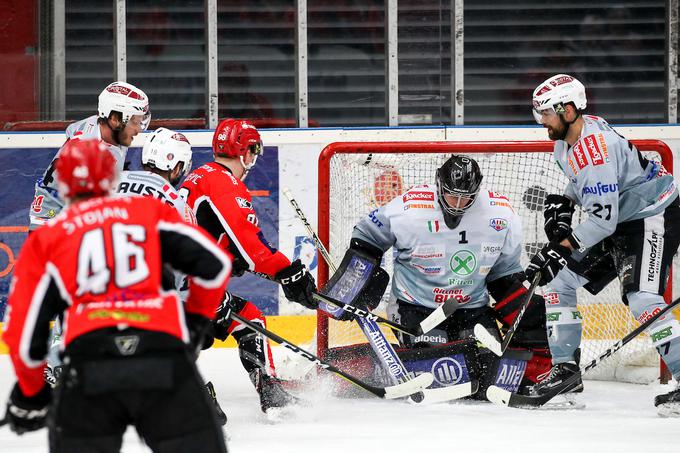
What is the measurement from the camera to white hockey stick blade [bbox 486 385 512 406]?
364 cm

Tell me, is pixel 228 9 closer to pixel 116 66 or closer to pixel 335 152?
pixel 116 66

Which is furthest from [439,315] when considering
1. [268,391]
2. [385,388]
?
[268,391]

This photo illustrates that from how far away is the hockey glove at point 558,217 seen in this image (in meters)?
3.81

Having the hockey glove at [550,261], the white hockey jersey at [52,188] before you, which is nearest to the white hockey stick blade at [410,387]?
the hockey glove at [550,261]

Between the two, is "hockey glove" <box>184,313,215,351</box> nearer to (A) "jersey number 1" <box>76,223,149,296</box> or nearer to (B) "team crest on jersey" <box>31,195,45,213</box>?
(A) "jersey number 1" <box>76,223,149,296</box>

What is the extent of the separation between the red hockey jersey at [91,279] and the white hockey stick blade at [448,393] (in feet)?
5.94

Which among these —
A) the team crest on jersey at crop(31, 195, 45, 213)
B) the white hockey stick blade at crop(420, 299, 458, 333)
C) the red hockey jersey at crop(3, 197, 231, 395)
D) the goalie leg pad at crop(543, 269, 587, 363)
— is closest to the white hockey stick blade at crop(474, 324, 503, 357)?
the white hockey stick blade at crop(420, 299, 458, 333)

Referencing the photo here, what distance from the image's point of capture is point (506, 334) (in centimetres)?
383

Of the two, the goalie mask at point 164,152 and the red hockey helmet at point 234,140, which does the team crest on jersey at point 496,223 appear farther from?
the goalie mask at point 164,152

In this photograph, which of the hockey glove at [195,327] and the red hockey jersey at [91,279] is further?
the hockey glove at [195,327]

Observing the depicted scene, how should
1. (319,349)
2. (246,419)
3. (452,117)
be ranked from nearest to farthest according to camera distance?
(246,419) → (319,349) → (452,117)

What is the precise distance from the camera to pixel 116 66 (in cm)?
571

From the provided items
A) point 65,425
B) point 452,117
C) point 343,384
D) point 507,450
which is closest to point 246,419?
point 343,384

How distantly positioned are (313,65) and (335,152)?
5.13ft
